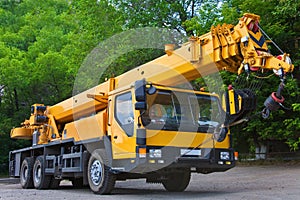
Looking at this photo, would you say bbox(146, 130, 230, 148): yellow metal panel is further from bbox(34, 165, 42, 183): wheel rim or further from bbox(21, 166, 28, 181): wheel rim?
bbox(21, 166, 28, 181): wheel rim

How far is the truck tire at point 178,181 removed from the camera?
40.4 ft

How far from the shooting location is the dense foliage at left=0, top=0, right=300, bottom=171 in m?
19.0

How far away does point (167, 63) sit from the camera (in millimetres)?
10633

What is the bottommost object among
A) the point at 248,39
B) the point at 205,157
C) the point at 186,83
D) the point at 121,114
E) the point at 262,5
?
the point at 205,157

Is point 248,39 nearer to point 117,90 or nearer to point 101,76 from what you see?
point 117,90

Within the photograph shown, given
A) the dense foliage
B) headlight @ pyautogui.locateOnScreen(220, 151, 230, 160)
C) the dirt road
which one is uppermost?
the dense foliage

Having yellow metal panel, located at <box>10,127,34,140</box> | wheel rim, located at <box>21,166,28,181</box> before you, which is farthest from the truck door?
yellow metal panel, located at <box>10,127,34,140</box>

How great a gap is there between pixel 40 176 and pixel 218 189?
19.3ft

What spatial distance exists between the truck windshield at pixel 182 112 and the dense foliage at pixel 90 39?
6.42 m

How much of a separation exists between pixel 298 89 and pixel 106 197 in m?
10.9

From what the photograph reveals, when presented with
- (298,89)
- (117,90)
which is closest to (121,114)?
(117,90)

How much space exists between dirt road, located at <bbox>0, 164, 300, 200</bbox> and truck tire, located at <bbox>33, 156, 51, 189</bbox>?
34cm

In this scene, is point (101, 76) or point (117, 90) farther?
point (101, 76)

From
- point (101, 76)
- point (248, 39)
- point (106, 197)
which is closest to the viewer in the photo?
point (248, 39)
